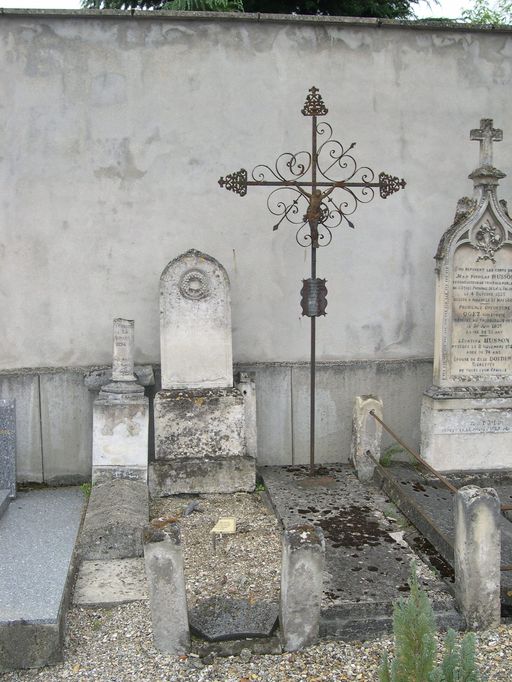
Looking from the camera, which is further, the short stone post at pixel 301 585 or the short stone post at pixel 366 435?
the short stone post at pixel 366 435

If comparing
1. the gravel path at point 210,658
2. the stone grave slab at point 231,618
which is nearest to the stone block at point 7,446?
the gravel path at point 210,658

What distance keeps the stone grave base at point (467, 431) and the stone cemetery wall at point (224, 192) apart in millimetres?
762

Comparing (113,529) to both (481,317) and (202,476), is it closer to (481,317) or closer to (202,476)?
(202,476)

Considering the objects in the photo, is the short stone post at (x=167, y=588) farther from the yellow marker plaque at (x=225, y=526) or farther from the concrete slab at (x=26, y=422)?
the concrete slab at (x=26, y=422)

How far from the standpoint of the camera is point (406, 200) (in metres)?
6.78

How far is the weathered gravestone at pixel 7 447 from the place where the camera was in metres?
5.75

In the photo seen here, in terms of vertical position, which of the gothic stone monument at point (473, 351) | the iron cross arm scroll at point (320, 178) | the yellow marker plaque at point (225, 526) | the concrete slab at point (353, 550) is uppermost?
the iron cross arm scroll at point (320, 178)

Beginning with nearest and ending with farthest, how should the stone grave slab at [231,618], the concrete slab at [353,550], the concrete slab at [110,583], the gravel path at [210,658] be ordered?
1. the gravel path at [210,658]
2. the stone grave slab at [231,618]
3. the concrete slab at [353,550]
4. the concrete slab at [110,583]

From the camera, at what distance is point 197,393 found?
6.11 m

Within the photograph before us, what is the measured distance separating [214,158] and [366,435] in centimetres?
310

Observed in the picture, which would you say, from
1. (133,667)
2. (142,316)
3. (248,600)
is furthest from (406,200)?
(133,667)

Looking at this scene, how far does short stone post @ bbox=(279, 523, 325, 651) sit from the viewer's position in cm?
353

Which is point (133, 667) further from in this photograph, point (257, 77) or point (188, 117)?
point (257, 77)

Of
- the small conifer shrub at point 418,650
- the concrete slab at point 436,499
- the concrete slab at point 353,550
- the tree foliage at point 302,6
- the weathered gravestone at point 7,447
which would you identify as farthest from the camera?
the tree foliage at point 302,6
